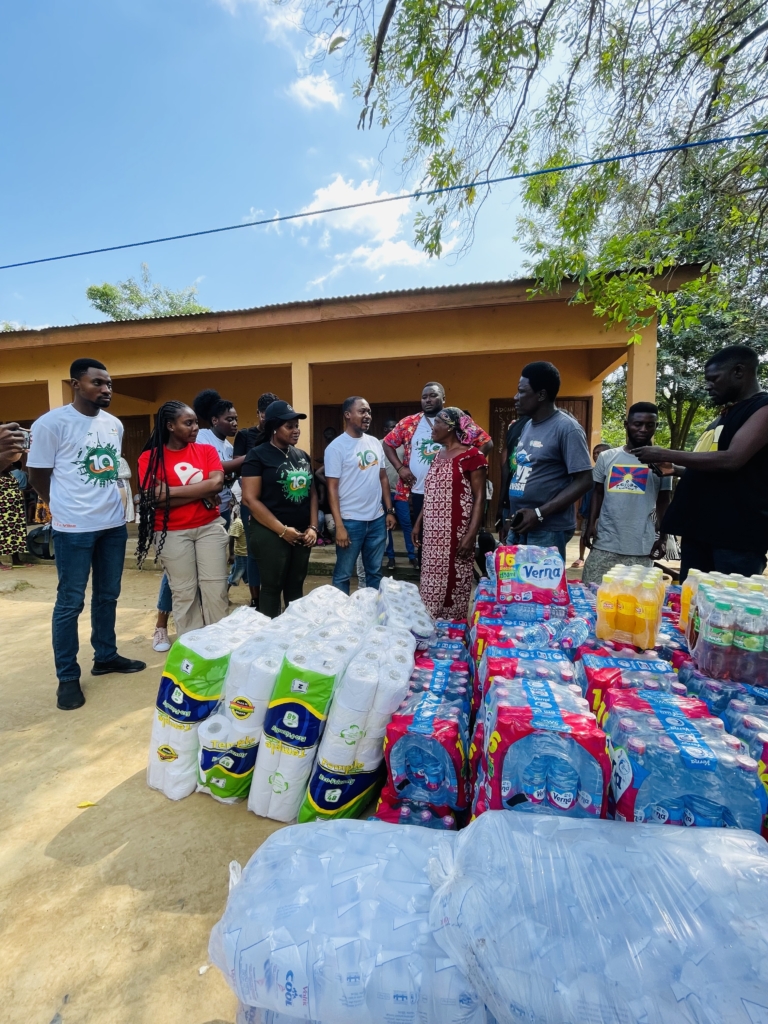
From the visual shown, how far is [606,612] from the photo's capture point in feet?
6.27

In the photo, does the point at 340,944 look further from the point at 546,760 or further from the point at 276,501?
the point at 276,501

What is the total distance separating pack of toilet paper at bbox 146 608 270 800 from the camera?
1883 mm

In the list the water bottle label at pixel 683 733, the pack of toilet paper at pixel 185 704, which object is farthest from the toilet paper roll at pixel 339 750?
the water bottle label at pixel 683 733

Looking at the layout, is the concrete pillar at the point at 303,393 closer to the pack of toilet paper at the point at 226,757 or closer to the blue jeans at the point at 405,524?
the blue jeans at the point at 405,524

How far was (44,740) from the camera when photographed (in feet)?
8.13

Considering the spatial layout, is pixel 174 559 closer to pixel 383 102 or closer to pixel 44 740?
pixel 44 740

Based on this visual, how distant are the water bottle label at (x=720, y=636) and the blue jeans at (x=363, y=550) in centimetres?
245

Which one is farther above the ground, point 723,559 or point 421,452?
point 421,452

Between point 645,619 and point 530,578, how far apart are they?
1.72 ft

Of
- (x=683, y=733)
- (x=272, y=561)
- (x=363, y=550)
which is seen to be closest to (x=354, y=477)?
(x=363, y=550)

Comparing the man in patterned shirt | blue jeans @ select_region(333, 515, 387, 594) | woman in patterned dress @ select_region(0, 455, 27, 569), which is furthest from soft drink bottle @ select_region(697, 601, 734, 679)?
woman in patterned dress @ select_region(0, 455, 27, 569)

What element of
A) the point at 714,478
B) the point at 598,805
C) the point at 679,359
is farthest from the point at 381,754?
the point at 679,359

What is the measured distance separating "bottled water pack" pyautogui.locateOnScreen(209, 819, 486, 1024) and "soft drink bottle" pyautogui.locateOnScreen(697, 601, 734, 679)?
1.18m

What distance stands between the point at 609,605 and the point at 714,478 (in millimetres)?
1100
